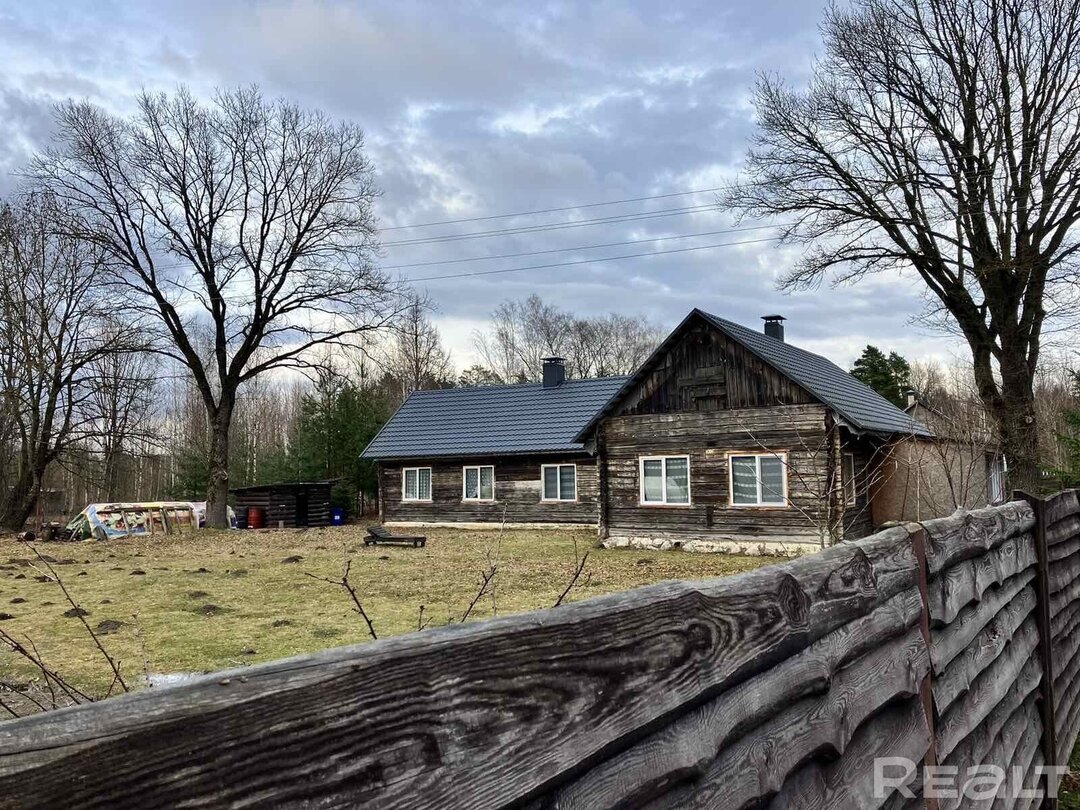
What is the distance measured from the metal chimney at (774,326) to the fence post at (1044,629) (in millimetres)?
20214

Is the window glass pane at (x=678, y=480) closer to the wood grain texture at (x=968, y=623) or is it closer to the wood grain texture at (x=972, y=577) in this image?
the wood grain texture at (x=972, y=577)

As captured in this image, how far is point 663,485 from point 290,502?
16.0 m

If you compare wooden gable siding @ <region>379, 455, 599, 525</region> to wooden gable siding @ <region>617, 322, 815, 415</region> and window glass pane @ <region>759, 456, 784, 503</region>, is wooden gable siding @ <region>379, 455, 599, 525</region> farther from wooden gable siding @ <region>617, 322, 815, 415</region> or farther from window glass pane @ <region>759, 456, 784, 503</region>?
Result: window glass pane @ <region>759, 456, 784, 503</region>

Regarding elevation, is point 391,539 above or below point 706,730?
below

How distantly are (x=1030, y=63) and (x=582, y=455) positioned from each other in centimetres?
1508

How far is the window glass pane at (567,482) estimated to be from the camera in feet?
79.5

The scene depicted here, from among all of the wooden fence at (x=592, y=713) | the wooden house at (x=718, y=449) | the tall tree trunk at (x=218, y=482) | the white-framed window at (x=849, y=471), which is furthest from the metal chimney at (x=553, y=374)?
the wooden fence at (x=592, y=713)

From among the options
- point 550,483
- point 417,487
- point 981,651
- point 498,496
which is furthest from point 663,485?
point 981,651

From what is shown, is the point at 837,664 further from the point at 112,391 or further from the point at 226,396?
the point at 112,391

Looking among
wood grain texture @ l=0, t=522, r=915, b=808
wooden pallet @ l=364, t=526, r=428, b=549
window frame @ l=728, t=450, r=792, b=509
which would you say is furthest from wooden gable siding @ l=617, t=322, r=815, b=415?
wood grain texture @ l=0, t=522, r=915, b=808

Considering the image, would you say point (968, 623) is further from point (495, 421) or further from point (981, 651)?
point (495, 421)

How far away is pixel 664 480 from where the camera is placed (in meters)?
18.9

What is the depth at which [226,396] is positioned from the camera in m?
26.1

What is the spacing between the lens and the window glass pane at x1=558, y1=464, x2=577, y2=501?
24.2m
